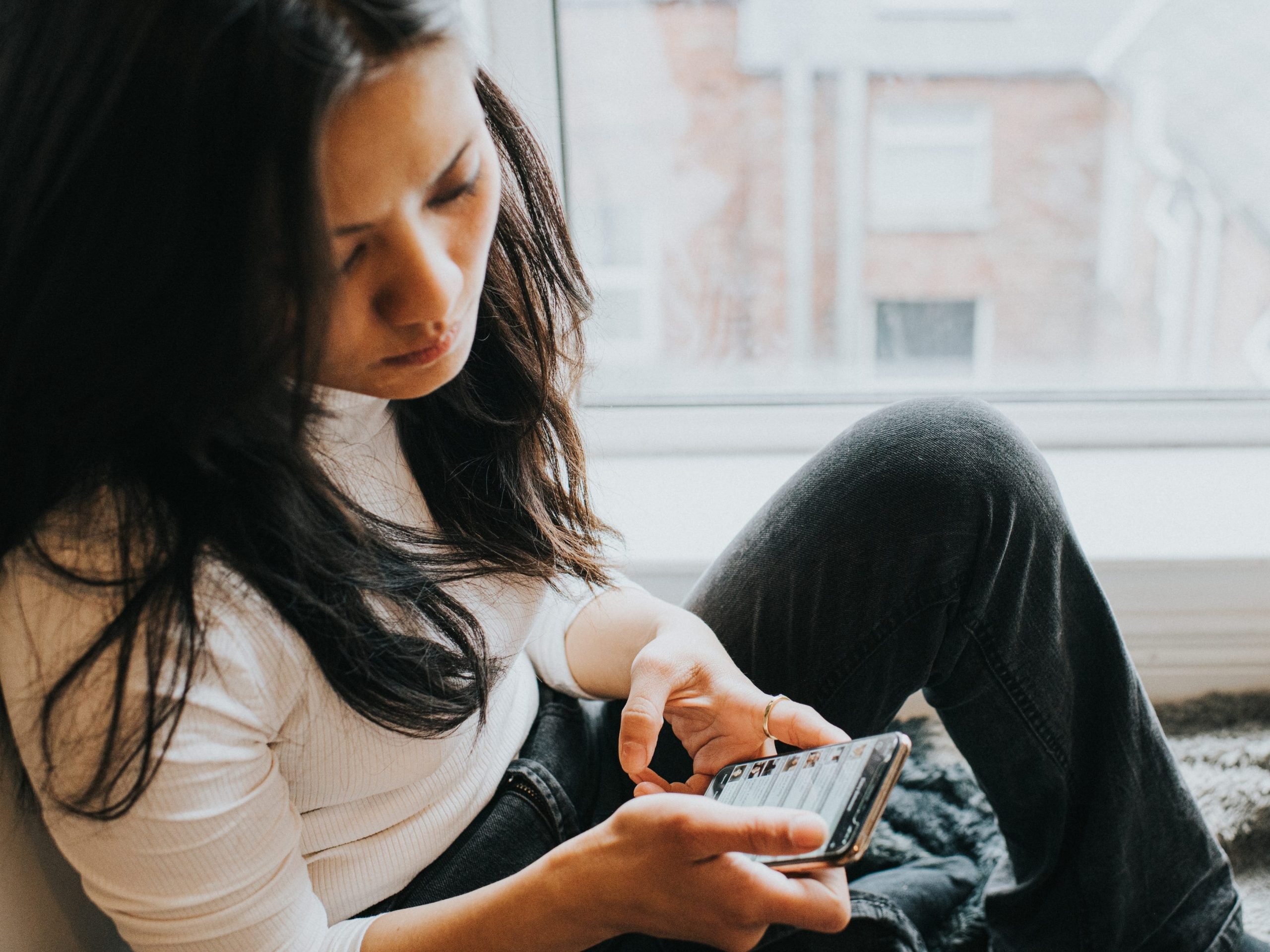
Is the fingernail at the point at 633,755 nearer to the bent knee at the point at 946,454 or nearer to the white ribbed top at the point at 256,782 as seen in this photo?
the white ribbed top at the point at 256,782

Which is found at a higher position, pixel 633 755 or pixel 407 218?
pixel 407 218

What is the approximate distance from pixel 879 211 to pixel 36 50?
2.99 feet

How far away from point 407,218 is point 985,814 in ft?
2.39

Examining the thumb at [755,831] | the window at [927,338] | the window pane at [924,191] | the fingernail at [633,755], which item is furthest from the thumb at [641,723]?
the window at [927,338]

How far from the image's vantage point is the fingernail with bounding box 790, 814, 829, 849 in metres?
0.47

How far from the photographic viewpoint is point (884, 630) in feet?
2.14

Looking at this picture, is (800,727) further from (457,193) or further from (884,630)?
(457,193)

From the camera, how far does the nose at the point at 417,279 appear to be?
0.45 meters

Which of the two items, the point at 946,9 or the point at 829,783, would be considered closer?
the point at 829,783

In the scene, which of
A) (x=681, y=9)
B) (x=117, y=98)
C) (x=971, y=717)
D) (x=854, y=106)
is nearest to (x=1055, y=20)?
(x=854, y=106)

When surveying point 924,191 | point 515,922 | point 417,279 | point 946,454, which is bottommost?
point 515,922

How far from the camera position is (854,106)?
3.68 ft

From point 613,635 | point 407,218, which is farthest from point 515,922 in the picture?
point 407,218

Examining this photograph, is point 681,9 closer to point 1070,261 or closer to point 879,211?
point 879,211
